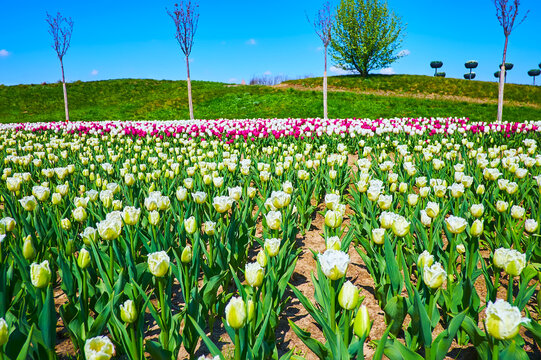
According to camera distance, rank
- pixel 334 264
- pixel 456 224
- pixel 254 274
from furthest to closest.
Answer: pixel 456 224
pixel 254 274
pixel 334 264

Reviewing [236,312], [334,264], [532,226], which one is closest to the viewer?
[236,312]

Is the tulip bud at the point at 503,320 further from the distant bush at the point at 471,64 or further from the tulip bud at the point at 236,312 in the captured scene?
the distant bush at the point at 471,64

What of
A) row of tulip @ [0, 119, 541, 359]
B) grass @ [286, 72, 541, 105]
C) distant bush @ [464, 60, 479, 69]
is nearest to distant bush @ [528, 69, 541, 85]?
distant bush @ [464, 60, 479, 69]

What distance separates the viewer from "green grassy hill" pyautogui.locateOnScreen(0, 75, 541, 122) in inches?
776

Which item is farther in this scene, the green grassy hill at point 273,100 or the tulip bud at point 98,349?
the green grassy hill at point 273,100

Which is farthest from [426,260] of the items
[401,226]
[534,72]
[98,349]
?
[534,72]

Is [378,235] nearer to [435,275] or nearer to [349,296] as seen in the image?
[435,275]

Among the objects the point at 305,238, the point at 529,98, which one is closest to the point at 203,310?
the point at 305,238

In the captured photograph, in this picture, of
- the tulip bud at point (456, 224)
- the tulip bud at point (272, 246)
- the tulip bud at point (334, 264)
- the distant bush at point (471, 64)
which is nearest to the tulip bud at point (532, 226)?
the tulip bud at point (456, 224)

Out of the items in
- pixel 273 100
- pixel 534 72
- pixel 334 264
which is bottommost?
pixel 334 264

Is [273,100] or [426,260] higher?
[273,100]

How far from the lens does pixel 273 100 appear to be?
73.7ft

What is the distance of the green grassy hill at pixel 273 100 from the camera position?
776 inches

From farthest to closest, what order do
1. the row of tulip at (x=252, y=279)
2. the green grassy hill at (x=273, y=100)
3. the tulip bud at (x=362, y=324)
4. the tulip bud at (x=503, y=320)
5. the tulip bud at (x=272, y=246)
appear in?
the green grassy hill at (x=273, y=100) → the tulip bud at (x=272, y=246) → the row of tulip at (x=252, y=279) → the tulip bud at (x=362, y=324) → the tulip bud at (x=503, y=320)
